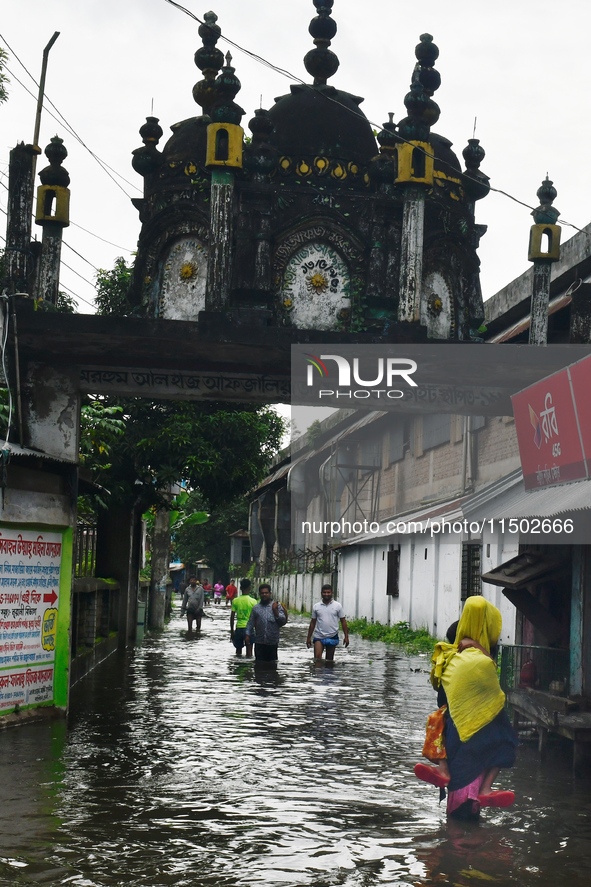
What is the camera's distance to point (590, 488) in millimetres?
10359

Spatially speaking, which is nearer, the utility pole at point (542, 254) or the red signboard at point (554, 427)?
the red signboard at point (554, 427)

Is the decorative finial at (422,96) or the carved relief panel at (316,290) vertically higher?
the decorative finial at (422,96)

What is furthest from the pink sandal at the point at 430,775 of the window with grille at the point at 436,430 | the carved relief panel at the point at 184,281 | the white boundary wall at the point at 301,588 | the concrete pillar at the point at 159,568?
the white boundary wall at the point at 301,588

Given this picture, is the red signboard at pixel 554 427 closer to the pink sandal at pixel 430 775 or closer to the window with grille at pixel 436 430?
the pink sandal at pixel 430 775

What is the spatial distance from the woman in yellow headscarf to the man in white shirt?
11610 mm

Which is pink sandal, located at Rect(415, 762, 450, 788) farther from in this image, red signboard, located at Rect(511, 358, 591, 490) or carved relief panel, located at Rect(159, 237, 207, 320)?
carved relief panel, located at Rect(159, 237, 207, 320)

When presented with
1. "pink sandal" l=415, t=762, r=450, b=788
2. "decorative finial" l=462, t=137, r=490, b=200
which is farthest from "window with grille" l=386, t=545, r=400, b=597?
"pink sandal" l=415, t=762, r=450, b=788

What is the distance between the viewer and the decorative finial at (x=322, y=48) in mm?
15734

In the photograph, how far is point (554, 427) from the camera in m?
11.5

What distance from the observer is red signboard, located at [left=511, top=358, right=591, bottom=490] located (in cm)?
1062

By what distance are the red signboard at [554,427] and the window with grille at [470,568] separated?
11.6 m

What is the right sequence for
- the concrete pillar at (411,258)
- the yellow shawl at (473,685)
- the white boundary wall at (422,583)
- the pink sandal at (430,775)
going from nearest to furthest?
the pink sandal at (430,775)
the yellow shawl at (473,685)
the concrete pillar at (411,258)
the white boundary wall at (422,583)

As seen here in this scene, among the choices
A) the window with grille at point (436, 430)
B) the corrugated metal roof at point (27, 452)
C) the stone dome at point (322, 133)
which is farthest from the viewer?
the window with grille at point (436, 430)

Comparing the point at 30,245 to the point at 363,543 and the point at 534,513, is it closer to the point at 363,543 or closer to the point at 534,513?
the point at 534,513
